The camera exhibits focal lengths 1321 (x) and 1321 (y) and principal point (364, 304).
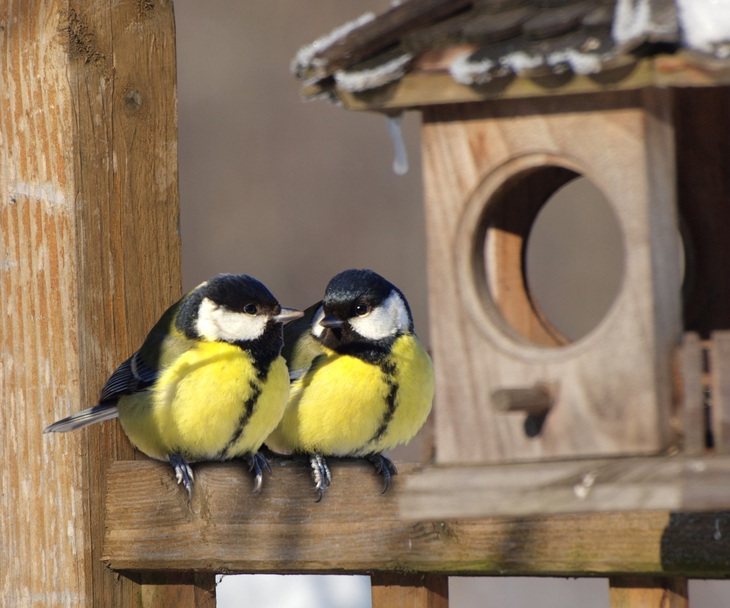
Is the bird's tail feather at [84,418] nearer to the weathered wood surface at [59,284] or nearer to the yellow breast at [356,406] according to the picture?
the weathered wood surface at [59,284]

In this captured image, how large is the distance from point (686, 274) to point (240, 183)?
601cm

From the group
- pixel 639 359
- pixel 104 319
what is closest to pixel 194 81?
pixel 104 319

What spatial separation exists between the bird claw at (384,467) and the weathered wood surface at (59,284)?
1.95ft

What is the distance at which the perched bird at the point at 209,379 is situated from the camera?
127 inches

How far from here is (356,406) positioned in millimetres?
3504

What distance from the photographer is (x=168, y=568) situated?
9.53ft

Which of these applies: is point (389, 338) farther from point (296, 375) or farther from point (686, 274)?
point (686, 274)

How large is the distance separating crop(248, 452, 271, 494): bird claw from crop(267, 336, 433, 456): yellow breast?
28cm

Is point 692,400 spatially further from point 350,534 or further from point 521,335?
point 350,534

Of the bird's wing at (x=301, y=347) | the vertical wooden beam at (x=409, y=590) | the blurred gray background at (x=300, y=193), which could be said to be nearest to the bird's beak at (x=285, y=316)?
the bird's wing at (x=301, y=347)

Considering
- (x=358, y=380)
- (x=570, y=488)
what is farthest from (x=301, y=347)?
(x=570, y=488)

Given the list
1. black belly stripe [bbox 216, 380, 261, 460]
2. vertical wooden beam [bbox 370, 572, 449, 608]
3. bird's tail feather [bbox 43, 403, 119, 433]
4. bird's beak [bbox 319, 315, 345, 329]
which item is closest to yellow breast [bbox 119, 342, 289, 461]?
black belly stripe [bbox 216, 380, 261, 460]

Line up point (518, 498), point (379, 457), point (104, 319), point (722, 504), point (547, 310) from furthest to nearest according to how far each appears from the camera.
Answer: point (547, 310), point (379, 457), point (104, 319), point (518, 498), point (722, 504)

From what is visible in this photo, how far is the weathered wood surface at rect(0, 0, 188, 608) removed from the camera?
2.87 meters
